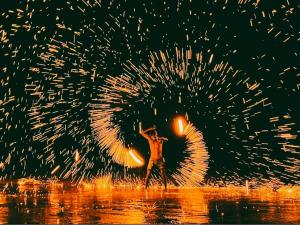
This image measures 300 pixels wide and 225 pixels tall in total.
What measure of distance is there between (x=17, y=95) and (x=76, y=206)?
13.0 m

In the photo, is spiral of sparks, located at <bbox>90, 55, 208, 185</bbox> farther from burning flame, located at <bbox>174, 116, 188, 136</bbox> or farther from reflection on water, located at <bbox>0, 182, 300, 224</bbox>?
reflection on water, located at <bbox>0, 182, 300, 224</bbox>

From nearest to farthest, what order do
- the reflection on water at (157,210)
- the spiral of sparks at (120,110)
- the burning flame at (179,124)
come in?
the reflection on water at (157,210) < the spiral of sparks at (120,110) < the burning flame at (179,124)

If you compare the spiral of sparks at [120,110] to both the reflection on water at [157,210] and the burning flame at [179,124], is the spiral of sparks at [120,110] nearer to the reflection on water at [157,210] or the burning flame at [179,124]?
the burning flame at [179,124]

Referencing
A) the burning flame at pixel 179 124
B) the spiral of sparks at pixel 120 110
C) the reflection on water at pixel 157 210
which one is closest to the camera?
the reflection on water at pixel 157 210

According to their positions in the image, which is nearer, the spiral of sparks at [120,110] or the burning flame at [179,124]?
the spiral of sparks at [120,110]

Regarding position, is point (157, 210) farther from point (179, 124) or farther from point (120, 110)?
point (120, 110)

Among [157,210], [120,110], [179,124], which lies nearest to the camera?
[157,210]

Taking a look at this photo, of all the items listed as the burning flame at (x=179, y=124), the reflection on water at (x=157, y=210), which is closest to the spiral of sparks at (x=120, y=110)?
the burning flame at (x=179, y=124)

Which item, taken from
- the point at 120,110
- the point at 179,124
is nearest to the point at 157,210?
the point at 179,124

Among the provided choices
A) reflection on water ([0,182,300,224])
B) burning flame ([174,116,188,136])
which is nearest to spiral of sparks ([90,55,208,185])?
burning flame ([174,116,188,136])

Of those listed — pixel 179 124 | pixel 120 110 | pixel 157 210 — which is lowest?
pixel 157 210

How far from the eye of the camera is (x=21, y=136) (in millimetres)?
21250

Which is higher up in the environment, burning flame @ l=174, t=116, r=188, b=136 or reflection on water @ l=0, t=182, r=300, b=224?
burning flame @ l=174, t=116, r=188, b=136

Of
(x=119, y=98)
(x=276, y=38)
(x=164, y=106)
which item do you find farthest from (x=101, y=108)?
(x=276, y=38)
